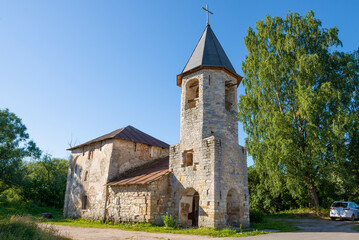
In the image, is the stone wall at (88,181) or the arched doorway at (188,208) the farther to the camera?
the stone wall at (88,181)

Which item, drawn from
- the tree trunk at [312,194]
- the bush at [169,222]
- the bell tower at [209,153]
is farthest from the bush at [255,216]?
the tree trunk at [312,194]

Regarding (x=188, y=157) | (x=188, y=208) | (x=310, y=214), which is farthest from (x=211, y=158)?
(x=310, y=214)

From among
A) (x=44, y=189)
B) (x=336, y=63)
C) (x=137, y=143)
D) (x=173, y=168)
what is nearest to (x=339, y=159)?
(x=336, y=63)

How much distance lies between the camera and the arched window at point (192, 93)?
49.0 ft

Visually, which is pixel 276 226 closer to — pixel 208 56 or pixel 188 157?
pixel 188 157

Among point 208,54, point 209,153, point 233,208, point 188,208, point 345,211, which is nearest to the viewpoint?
point 209,153

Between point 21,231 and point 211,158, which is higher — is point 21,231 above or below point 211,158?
below

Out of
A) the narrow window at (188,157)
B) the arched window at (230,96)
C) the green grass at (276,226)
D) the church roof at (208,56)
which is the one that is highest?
the church roof at (208,56)

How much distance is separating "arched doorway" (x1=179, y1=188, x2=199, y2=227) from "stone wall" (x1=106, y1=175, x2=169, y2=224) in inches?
33.4

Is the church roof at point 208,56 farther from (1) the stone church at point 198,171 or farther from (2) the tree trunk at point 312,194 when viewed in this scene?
(2) the tree trunk at point 312,194

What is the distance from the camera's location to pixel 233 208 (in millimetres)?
13227

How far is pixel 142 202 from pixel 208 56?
28.8 feet

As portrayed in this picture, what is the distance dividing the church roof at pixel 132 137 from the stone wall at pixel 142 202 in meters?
3.99

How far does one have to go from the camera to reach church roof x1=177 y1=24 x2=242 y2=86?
47.4ft
